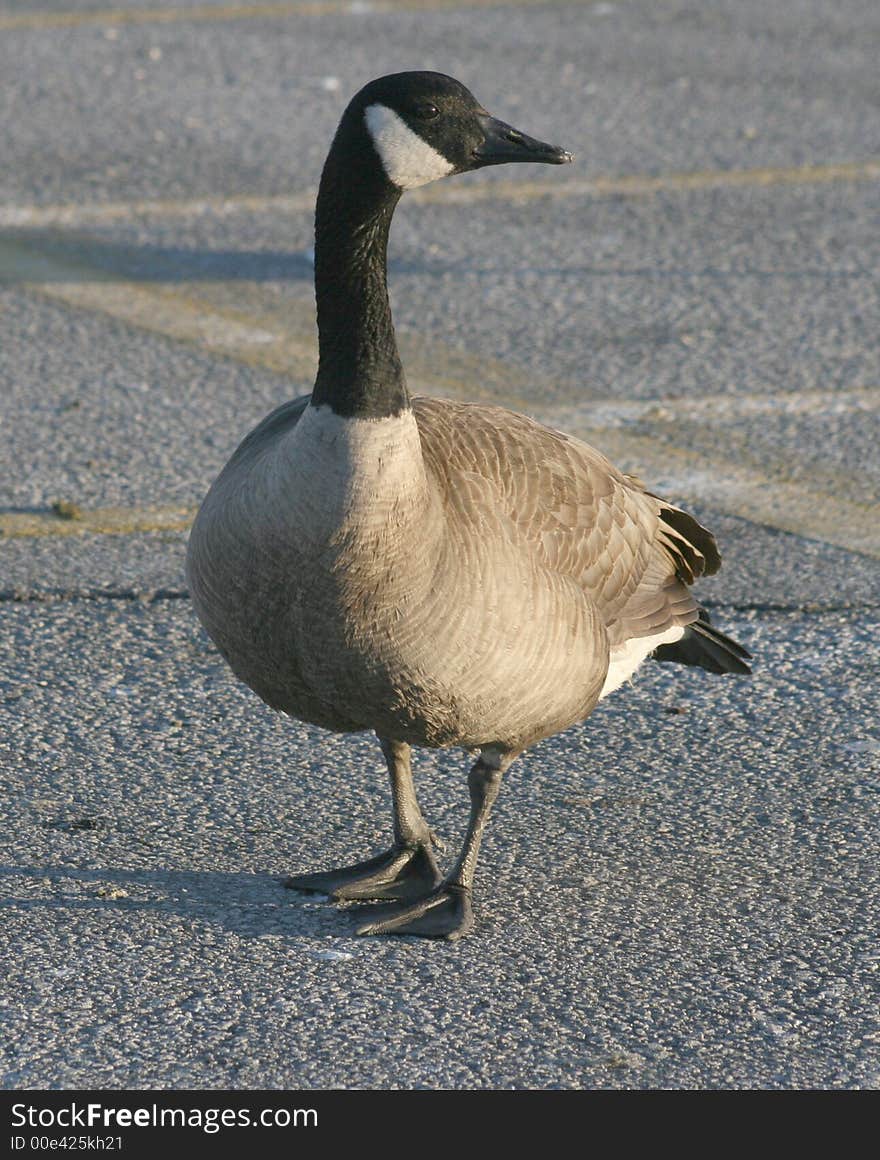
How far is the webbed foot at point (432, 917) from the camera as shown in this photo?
3594 millimetres

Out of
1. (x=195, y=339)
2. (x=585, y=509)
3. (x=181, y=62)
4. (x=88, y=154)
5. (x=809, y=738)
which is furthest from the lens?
(x=181, y=62)

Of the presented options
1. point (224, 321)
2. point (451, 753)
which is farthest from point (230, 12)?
point (451, 753)

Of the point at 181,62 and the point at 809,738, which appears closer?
the point at 809,738

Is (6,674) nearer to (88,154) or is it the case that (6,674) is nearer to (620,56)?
(88,154)

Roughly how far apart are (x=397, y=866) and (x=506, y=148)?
1.48 metres

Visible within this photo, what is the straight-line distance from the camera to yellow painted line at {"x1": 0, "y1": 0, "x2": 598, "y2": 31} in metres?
12.5

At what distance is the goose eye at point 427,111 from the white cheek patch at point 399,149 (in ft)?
0.13

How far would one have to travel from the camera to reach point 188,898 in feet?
12.0

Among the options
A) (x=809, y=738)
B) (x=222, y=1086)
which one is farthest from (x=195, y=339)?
(x=222, y=1086)

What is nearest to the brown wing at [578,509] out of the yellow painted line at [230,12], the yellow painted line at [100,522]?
the yellow painted line at [100,522]

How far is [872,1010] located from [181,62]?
Result: 925 centimetres

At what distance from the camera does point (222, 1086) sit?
3057mm

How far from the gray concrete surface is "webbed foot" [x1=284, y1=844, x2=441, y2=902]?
7cm

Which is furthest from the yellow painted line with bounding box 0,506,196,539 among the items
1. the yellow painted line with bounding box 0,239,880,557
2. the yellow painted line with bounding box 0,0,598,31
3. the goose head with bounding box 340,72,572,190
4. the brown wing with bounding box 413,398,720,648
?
the yellow painted line with bounding box 0,0,598,31
